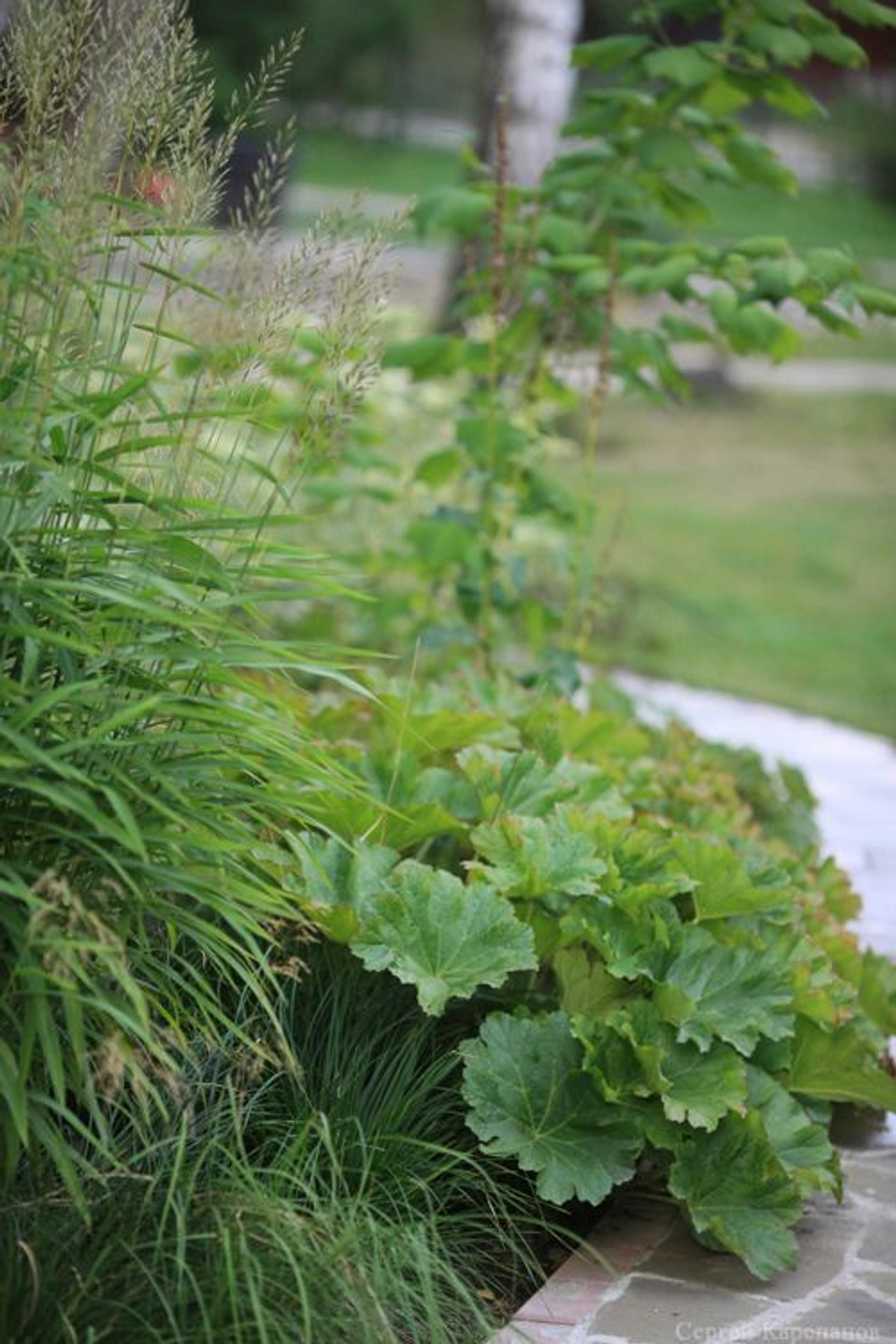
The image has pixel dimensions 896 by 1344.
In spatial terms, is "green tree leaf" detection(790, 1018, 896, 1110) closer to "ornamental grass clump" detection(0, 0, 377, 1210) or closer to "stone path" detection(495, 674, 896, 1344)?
"stone path" detection(495, 674, 896, 1344)

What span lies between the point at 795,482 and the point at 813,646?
422 cm

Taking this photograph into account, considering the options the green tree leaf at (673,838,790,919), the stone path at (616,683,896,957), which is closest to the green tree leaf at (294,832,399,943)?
the green tree leaf at (673,838,790,919)

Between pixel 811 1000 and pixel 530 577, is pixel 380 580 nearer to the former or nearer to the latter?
pixel 530 577

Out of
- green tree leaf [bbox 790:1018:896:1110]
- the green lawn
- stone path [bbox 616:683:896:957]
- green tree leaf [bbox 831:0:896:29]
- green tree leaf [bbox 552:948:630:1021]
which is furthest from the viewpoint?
the green lawn

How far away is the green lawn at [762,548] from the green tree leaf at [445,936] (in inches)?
74.3

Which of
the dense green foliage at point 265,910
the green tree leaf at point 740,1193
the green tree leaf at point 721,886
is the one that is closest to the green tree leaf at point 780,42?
the dense green foliage at point 265,910

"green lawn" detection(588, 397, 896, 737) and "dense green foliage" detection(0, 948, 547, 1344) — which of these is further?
"green lawn" detection(588, 397, 896, 737)

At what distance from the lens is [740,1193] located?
3049mm

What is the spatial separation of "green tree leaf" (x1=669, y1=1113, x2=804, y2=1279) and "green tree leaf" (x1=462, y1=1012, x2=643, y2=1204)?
0.41ft

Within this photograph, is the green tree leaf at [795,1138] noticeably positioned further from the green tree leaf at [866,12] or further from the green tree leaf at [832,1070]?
the green tree leaf at [866,12]

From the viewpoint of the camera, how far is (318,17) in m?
24.2

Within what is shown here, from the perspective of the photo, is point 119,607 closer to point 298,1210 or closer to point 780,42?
point 298,1210

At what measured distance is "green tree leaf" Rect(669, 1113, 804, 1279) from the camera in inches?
117

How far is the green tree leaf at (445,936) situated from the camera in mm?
3031
